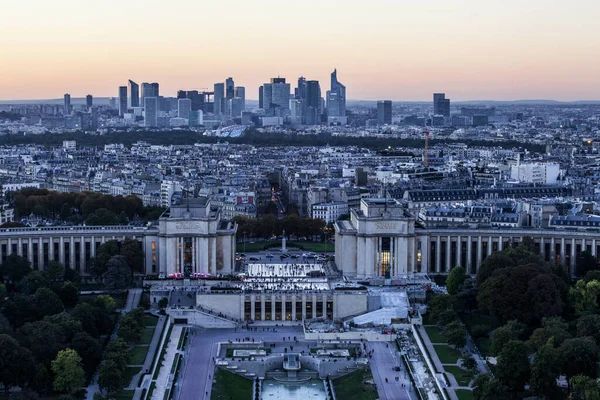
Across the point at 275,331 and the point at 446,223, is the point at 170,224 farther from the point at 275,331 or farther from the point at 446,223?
the point at 446,223

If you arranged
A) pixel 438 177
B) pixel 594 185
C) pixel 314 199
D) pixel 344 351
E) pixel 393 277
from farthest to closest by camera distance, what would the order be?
1. pixel 438 177
2. pixel 594 185
3. pixel 314 199
4. pixel 393 277
5. pixel 344 351

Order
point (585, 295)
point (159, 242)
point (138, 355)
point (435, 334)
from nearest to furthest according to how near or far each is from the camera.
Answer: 1. point (138, 355)
2. point (435, 334)
3. point (585, 295)
4. point (159, 242)

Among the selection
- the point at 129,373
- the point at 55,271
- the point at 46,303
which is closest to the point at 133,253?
the point at 55,271

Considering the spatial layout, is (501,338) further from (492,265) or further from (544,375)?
(492,265)

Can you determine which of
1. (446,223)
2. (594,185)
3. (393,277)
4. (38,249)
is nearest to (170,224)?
(38,249)

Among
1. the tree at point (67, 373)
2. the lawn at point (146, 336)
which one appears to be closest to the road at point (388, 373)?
the lawn at point (146, 336)

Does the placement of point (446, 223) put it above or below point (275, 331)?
above

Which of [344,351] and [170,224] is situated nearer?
[344,351]

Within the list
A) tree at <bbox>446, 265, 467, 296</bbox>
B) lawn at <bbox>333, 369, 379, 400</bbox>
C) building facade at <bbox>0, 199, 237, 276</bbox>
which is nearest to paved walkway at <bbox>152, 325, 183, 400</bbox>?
lawn at <bbox>333, 369, 379, 400</bbox>
